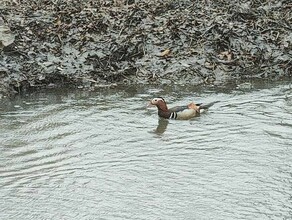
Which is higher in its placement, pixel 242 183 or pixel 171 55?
pixel 171 55

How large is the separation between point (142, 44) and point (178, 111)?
3.64m

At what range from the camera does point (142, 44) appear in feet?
43.1

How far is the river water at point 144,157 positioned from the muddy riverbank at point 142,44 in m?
0.81

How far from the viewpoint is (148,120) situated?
9.91m

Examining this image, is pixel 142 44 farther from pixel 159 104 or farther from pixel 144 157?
pixel 144 157

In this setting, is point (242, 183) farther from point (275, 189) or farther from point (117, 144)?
point (117, 144)

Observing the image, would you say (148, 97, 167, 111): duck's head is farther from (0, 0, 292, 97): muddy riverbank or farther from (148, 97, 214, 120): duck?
(0, 0, 292, 97): muddy riverbank

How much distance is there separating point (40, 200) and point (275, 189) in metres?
2.51

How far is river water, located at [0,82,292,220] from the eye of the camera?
6625 millimetres

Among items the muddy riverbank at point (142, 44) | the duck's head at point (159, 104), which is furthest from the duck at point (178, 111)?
the muddy riverbank at point (142, 44)

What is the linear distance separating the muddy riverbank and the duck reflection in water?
2508 mm

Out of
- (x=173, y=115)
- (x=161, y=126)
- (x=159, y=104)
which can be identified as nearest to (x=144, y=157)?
(x=161, y=126)

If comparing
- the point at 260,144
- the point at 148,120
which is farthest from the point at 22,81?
the point at 260,144

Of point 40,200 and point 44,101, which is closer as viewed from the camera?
point 40,200
